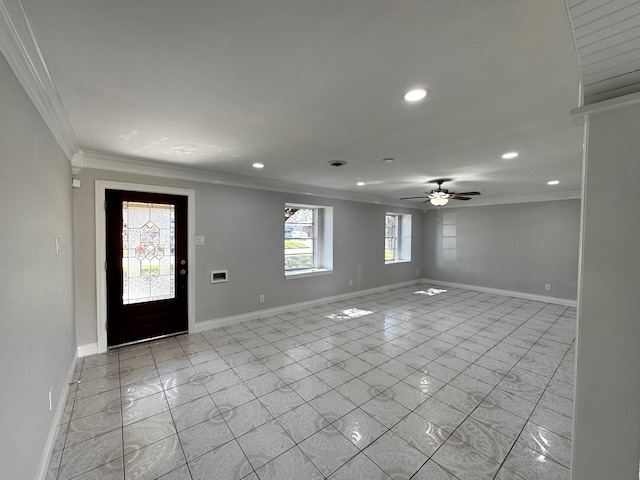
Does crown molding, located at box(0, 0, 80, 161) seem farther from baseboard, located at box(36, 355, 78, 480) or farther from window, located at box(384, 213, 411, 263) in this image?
window, located at box(384, 213, 411, 263)

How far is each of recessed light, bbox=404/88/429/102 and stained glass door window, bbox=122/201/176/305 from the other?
3410mm

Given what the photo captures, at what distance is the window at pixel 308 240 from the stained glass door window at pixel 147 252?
85.7 inches

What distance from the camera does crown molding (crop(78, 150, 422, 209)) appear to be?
320 cm

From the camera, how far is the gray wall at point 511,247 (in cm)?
562

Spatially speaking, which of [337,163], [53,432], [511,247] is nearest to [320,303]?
[337,163]

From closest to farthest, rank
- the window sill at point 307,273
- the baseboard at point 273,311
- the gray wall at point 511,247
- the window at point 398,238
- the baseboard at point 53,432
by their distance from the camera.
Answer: the baseboard at point 53,432, the baseboard at point 273,311, the window sill at point 307,273, the gray wall at point 511,247, the window at point 398,238

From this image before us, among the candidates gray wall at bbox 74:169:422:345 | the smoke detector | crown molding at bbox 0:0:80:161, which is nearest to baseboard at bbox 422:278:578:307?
gray wall at bbox 74:169:422:345

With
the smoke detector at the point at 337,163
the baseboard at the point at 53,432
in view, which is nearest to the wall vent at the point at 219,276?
the baseboard at the point at 53,432

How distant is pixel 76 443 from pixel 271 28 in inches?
115

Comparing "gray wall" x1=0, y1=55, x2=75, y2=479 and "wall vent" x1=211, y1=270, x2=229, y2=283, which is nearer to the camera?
"gray wall" x1=0, y1=55, x2=75, y2=479

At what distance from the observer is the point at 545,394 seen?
2.49 metres

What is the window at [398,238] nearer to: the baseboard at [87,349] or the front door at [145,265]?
the front door at [145,265]

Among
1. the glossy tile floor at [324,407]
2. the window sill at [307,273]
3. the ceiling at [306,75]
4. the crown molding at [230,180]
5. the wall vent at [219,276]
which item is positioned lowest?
the glossy tile floor at [324,407]

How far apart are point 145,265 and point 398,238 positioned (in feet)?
20.8
